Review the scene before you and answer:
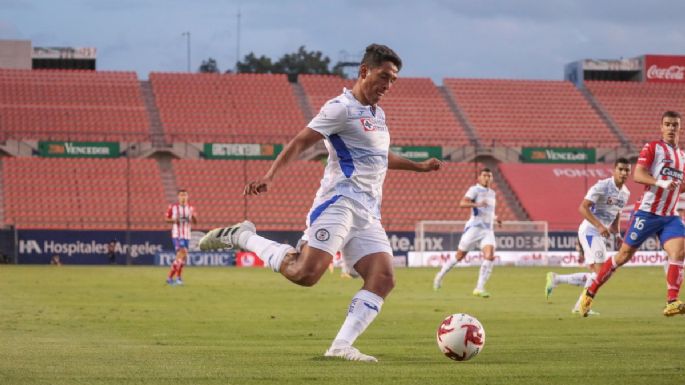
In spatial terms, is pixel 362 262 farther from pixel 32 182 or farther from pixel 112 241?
pixel 32 182

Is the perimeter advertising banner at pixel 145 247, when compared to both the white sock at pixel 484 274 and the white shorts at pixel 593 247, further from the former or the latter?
the white shorts at pixel 593 247

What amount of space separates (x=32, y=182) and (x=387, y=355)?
46092 mm

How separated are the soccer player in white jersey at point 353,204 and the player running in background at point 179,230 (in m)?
18.7

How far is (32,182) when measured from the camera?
53312mm

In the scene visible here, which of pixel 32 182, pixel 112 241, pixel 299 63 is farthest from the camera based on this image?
pixel 299 63

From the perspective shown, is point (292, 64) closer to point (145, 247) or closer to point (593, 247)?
point (145, 247)

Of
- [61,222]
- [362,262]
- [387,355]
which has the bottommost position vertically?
[387,355]

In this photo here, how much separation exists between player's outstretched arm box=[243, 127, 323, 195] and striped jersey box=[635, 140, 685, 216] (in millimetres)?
6874

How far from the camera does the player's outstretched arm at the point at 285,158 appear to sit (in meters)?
8.29

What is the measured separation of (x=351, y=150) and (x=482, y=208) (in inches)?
623

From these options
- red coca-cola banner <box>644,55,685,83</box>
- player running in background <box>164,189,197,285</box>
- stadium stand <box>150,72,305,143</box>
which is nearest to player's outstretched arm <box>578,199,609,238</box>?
player running in background <box>164,189,197,285</box>

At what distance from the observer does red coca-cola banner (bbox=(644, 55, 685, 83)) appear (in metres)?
76.2

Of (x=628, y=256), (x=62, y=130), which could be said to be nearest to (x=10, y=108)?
(x=62, y=130)

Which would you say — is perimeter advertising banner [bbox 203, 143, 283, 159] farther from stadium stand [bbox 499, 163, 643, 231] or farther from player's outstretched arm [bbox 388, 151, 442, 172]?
player's outstretched arm [bbox 388, 151, 442, 172]
